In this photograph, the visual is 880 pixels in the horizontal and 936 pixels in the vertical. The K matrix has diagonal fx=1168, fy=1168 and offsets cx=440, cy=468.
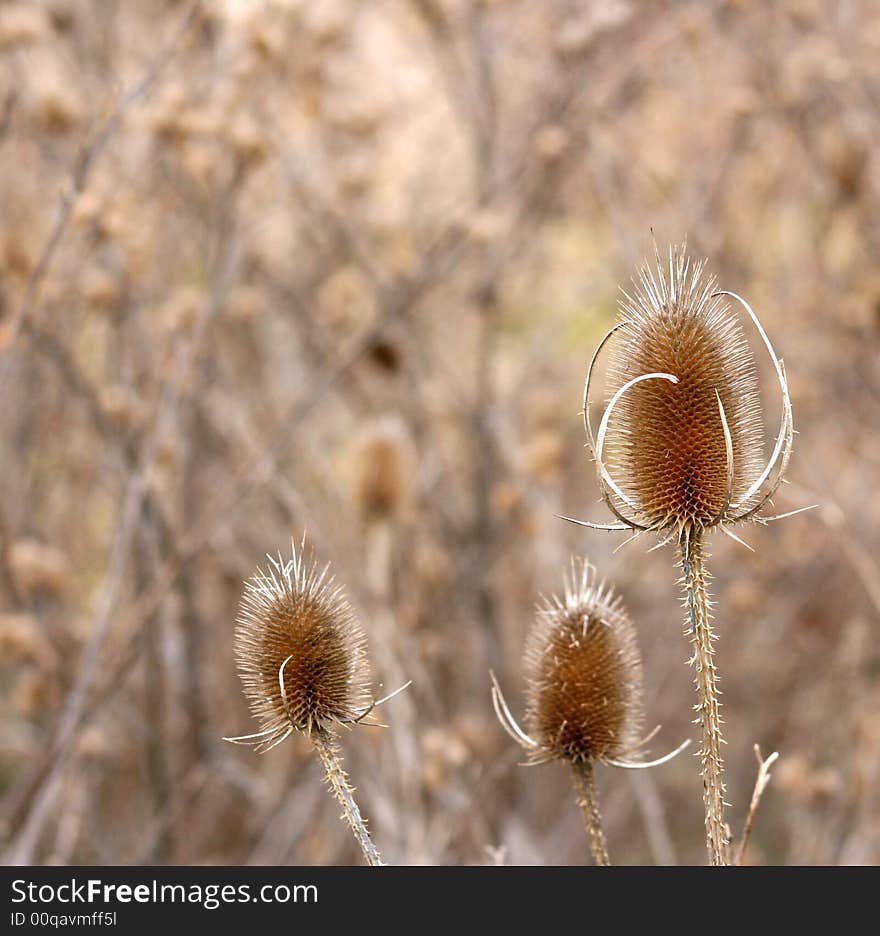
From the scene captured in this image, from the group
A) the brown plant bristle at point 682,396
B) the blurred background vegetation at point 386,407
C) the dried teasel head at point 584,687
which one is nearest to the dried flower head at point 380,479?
the blurred background vegetation at point 386,407

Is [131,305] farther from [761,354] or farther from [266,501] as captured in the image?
[761,354]

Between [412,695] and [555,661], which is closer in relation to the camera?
[555,661]

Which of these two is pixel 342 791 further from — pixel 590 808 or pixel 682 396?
pixel 682 396

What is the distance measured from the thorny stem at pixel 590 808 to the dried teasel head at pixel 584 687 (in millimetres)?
15

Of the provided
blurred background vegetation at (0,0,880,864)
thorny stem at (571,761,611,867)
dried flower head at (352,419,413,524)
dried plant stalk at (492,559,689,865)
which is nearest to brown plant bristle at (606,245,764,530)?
dried plant stalk at (492,559,689,865)

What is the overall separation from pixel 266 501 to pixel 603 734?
8.08ft

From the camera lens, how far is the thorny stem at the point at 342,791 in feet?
3.63

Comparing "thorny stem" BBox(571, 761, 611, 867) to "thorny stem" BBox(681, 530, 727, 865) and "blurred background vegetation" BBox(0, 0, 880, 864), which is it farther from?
"blurred background vegetation" BBox(0, 0, 880, 864)

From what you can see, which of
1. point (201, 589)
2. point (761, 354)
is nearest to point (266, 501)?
point (201, 589)

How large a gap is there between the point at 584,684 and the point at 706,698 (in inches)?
8.9

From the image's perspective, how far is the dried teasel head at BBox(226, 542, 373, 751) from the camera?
4.00ft

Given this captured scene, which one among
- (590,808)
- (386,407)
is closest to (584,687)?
(590,808)

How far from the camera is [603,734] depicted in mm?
1342

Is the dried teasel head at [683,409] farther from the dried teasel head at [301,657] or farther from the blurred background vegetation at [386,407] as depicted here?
the blurred background vegetation at [386,407]
